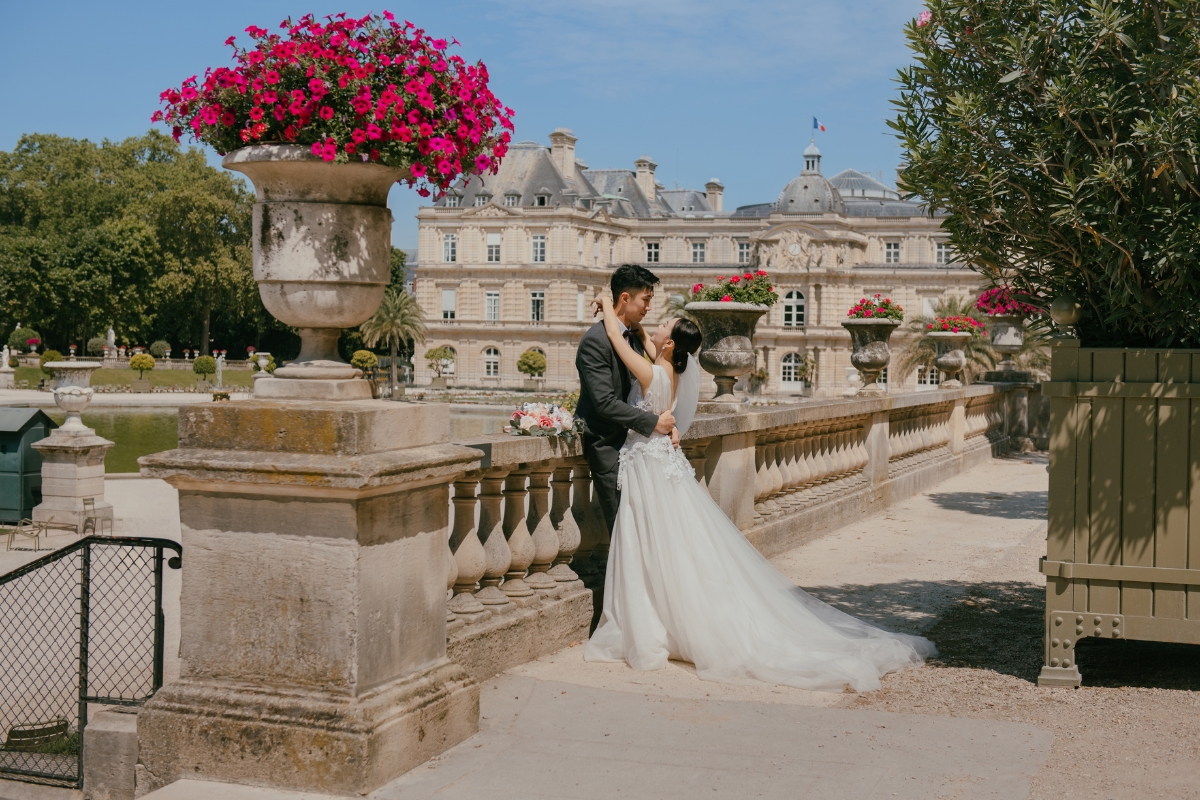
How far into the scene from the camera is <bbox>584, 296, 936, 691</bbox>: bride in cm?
465

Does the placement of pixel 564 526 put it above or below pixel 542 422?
below

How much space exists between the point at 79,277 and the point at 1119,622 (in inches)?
2506

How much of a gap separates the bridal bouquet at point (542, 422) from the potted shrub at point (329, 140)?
1247 mm

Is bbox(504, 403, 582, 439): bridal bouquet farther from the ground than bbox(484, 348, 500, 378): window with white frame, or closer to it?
closer to it

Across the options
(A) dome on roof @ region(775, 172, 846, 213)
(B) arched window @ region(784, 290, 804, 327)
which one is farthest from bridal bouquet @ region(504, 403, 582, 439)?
(A) dome on roof @ region(775, 172, 846, 213)

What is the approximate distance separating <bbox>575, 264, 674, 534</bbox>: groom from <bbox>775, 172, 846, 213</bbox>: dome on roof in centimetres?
6964

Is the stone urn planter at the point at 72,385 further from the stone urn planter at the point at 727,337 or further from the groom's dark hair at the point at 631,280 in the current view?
the groom's dark hair at the point at 631,280

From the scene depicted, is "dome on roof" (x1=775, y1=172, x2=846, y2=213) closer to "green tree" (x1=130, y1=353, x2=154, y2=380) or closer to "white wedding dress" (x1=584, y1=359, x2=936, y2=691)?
"green tree" (x1=130, y1=353, x2=154, y2=380)

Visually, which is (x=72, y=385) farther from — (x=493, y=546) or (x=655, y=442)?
(x=655, y=442)

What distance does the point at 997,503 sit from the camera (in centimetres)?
1077

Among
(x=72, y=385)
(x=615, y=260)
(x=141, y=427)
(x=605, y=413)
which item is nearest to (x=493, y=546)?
(x=605, y=413)

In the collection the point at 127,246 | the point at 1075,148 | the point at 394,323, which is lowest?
the point at 1075,148

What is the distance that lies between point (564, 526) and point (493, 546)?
56 centimetres

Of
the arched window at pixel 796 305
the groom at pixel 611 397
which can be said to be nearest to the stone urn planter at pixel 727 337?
the groom at pixel 611 397
